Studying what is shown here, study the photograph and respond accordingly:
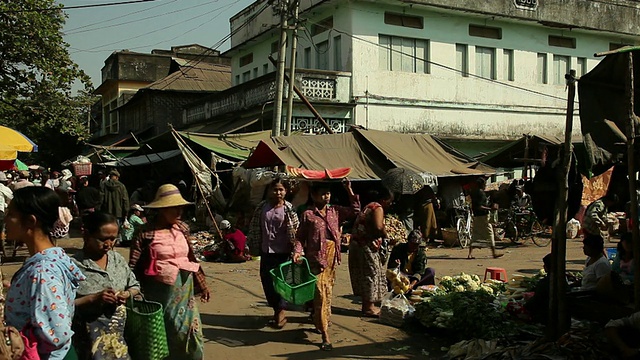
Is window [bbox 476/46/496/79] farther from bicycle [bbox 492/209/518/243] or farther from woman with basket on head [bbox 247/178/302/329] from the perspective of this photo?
woman with basket on head [bbox 247/178/302/329]

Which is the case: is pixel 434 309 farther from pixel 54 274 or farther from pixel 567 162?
pixel 54 274

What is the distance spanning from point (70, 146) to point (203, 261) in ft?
89.3

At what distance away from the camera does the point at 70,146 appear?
3753 centimetres

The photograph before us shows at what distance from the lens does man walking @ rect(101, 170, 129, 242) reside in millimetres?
15969

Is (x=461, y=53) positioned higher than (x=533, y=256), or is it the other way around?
(x=461, y=53)

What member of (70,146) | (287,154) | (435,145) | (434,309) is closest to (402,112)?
(435,145)

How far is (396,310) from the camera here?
7.76 metres

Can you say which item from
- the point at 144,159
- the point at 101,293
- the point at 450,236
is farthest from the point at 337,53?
the point at 101,293

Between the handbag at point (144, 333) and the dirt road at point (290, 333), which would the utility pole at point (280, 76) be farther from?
the handbag at point (144, 333)

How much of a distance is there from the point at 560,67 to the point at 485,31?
161 inches

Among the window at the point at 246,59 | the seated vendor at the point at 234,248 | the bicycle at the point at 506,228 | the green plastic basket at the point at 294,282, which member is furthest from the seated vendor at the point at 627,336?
the window at the point at 246,59

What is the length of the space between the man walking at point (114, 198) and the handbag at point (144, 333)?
12075mm

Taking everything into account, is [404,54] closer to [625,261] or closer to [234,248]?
[234,248]

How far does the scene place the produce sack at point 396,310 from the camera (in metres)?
7.72
